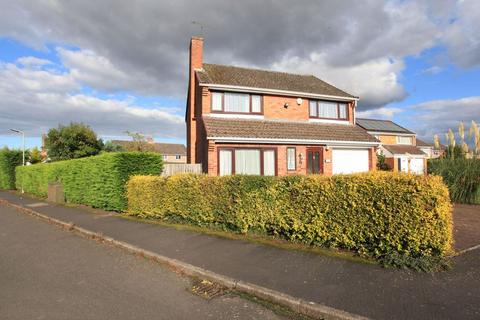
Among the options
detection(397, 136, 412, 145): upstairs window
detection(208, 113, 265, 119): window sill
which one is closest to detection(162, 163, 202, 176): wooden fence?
detection(208, 113, 265, 119): window sill

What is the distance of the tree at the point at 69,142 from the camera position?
3197 cm

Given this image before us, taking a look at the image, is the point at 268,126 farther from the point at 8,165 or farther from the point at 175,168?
the point at 8,165

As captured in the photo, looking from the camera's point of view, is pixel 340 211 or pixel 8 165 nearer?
pixel 340 211

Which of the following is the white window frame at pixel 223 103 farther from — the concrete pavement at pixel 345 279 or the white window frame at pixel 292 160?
the concrete pavement at pixel 345 279

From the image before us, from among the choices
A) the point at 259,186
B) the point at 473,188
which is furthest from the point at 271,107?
the point at 259,186

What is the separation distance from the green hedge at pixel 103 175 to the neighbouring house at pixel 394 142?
27.6 m

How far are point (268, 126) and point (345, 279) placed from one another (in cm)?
1302

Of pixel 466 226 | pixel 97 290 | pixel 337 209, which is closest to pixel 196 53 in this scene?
pixel 337 209

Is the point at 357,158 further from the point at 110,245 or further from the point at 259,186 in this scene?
the point at 110,245

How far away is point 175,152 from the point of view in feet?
234

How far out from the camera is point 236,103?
1770 centimetres

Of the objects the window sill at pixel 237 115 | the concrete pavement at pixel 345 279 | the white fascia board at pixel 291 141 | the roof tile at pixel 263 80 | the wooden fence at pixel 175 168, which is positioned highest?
the roof tile at pixel 263 80

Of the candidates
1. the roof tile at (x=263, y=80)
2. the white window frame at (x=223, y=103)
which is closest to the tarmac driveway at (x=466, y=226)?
the white window frame at (x=223, y=103)

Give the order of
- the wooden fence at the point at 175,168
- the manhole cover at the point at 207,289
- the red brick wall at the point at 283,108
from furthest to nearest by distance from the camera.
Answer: the red brick wall at the point at 283,108 < the wooden fence at the point at 175,168 < the manhole cover at the point at 207,289
